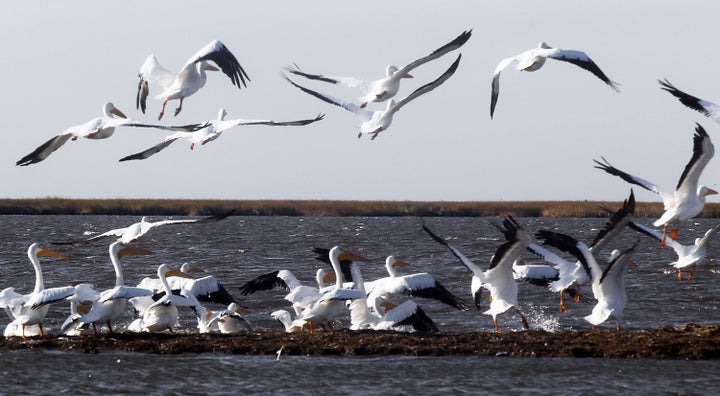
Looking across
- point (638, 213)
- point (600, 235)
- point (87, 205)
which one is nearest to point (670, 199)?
point (600, 235)

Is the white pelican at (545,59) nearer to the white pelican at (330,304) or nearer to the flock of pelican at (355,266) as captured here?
the flock of pelican at (355,266)

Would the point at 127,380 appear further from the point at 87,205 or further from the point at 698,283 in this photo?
the point at 87,205

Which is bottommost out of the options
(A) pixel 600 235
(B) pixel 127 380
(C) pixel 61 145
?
(B) pixel 127 380

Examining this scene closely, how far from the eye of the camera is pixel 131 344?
504 inches

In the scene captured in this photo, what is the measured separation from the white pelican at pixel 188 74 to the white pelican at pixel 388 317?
103 inches

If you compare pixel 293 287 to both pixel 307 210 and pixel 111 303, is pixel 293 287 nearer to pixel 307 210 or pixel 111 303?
pixel 111 303

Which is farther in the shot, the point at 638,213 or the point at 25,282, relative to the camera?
the point at 638,213

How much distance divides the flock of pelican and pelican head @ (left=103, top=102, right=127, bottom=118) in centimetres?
2

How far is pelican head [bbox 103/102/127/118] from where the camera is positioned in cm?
1408

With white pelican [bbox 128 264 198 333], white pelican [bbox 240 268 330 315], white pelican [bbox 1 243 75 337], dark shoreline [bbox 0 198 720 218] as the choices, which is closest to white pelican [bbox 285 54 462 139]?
white pelican [bbox 240 268 330 315]

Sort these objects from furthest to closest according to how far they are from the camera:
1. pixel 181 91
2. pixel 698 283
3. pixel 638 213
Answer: pixel 638 213 < pixel 698 283 < pixel 181 91

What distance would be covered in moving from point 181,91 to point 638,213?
39.0m

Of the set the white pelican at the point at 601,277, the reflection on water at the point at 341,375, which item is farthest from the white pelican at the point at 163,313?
the white pelican at the point at 601,277

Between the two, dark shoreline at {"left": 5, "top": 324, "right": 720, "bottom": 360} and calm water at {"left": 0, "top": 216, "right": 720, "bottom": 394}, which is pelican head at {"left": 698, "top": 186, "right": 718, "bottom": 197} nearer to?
calm water at {"left": 0, "top": 216, "right": 720, "bottom": 394}
